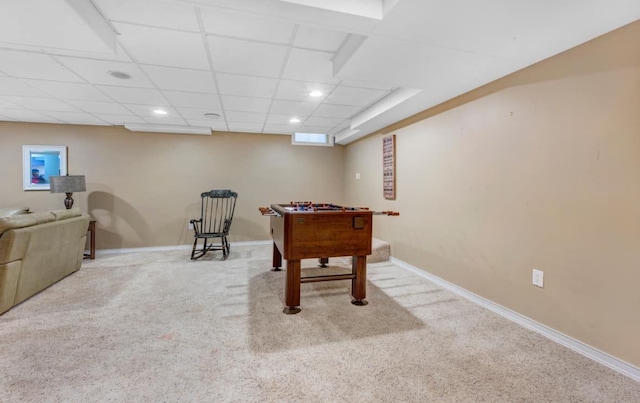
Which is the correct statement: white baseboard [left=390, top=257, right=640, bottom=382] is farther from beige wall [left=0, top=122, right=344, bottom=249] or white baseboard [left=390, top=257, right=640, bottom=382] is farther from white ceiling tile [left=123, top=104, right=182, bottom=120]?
white ceiling tile [left=123, top=104, right=182, bottom=120]

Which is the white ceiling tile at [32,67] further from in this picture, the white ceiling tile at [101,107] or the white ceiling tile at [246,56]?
the white ceiling tile at [246,56]

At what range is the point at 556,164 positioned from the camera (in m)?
1.91

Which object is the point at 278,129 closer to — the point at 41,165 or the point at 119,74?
the point at 119,74

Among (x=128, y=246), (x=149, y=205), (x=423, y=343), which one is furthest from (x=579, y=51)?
(x=128, y=246)

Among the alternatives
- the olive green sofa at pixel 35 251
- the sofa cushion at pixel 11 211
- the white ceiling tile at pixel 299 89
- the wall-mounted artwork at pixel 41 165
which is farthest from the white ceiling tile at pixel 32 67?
the sofa cushion at pixel 11 211

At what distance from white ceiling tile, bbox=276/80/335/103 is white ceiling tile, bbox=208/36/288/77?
258mm

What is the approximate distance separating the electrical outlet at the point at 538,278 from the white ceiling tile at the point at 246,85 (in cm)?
274

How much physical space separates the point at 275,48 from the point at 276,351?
2.14 metres

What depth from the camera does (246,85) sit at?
2.74 metres

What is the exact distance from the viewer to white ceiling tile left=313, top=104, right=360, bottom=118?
3480 millimetres

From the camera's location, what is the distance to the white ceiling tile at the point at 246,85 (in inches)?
101

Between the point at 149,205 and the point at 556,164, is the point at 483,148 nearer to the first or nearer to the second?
the point at 556,164

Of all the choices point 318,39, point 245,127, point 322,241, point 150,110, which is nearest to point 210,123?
point 245,127

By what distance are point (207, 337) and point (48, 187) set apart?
14.2 feet
